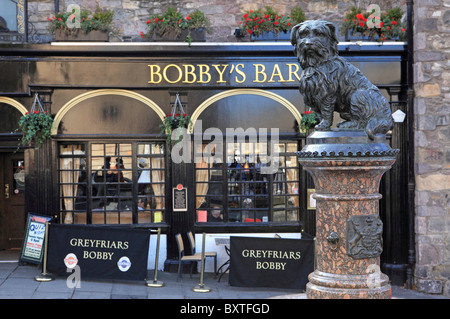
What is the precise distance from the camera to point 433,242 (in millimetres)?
10594

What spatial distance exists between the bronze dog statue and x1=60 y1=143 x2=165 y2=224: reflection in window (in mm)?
6629

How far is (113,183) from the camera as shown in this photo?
1119 centimetres

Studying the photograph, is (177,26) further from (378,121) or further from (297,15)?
(378,121)

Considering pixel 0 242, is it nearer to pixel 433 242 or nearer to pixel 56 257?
pixel 56 257

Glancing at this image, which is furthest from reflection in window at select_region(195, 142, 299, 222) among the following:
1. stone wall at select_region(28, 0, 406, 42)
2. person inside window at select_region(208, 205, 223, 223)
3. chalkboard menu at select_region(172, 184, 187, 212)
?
stone wall at select_region(28, 0, 406, 42)

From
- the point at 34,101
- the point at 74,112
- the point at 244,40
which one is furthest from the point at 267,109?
the point at 34,101

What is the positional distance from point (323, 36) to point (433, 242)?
7.01 metres

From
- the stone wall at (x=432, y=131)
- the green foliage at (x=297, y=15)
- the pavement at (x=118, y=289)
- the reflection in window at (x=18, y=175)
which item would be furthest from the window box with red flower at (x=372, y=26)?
the reflection in window at (x=18, y=175)

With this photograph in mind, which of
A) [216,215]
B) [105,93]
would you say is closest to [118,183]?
[105,93]

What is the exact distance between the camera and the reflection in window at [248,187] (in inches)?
445

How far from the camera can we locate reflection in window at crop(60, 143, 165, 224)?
11.2m

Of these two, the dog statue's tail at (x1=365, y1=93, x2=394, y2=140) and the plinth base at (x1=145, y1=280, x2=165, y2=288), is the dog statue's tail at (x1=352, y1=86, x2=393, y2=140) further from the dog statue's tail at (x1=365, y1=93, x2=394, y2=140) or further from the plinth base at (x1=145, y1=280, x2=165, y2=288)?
the plinth base at (x1=145, y1=280, x2=165, y2=288)

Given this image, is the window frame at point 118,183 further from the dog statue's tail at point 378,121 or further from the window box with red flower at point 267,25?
the dog statue's tail at point 378,121

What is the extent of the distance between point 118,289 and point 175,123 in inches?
130
